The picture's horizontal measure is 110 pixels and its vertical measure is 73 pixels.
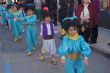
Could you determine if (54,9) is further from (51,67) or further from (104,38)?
(51,67)

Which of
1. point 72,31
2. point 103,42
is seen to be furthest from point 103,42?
point 72,31

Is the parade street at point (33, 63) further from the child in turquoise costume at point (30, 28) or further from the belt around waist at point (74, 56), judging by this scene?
the belt around waist at point (74, 56)

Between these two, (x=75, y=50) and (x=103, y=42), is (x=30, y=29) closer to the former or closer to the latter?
(x=103, y=42)

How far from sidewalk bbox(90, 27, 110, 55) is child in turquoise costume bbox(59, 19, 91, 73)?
13.0ft

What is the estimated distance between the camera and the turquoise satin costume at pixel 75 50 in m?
6.21

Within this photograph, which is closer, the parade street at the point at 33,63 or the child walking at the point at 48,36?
the parade street at the point at 33,63

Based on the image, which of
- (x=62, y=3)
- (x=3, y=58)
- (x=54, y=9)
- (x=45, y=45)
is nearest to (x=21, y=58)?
(x=3, y=58)

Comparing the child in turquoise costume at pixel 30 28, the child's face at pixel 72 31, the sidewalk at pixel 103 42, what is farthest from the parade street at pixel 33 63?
the child's face at pixel 72 31

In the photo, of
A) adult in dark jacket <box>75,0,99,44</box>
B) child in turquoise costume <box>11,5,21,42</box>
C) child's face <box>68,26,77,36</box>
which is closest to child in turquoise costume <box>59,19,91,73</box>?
child's face <box>68,26,77,36</box>

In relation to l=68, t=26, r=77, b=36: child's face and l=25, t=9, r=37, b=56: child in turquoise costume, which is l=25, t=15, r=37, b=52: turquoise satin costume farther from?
l=68, t=26, r=77, b=36: child's face

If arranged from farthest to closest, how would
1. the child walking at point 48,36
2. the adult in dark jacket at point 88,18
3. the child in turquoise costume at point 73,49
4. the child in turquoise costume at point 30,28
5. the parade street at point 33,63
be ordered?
the child in turquoise costume at point 30,28
the adult in dark jacket at point 88,18
the child walking at point 48,36
the parade street at point 33,63
the child in turquoise costume at point 73,49

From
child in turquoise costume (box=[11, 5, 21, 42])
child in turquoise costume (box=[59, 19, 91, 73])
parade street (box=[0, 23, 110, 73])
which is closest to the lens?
child in turquoise costume (box=[59, 19, 91, 73])

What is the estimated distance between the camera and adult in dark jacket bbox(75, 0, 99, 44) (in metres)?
10.5

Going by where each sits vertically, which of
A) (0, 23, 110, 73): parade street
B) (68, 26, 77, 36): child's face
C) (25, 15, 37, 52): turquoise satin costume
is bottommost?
(0, 23, 110, 73): parade street
